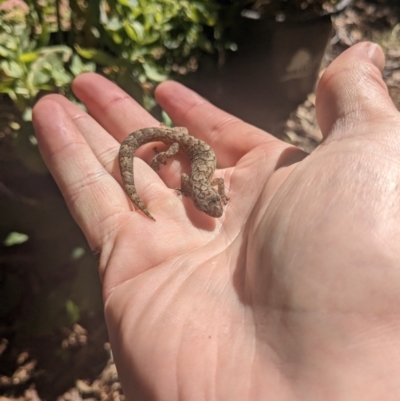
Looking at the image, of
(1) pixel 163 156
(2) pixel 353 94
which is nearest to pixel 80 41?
A: (1) pixel 163 156

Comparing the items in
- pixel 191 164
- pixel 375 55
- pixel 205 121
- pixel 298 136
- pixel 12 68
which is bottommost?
pixel 298 136

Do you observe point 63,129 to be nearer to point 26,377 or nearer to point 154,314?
point 154,314

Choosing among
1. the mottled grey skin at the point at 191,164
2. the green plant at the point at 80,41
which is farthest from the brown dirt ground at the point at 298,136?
the green plant at the point at 80,41

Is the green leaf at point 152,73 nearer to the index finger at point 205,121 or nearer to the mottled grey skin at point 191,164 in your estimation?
the index finger at point 205,121

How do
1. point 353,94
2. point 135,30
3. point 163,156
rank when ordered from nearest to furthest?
point 353,94 → point 135,30 → point 163,156

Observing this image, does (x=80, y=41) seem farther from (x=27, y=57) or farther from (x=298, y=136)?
(x=298, y=136)

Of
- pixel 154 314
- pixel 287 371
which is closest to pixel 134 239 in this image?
pixel 154 314
